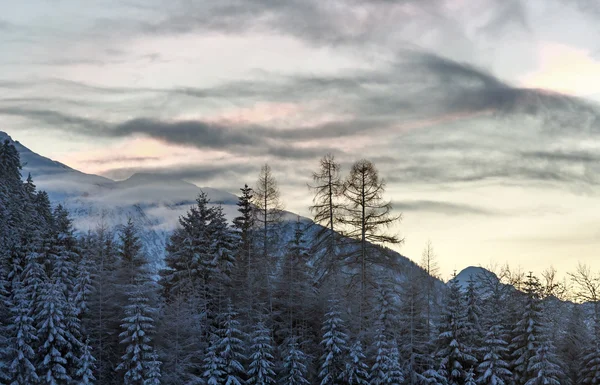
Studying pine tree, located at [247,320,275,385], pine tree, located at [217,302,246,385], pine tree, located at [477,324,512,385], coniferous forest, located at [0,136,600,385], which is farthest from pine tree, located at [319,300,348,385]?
pine tree, located at [477,324,512,385]

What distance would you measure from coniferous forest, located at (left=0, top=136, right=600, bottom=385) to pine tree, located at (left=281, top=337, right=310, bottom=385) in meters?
0.13

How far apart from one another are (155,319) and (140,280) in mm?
3945

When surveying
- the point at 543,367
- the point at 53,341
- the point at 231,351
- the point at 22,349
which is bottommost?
the point at 543,367

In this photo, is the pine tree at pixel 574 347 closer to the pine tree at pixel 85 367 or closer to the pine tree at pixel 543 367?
the pine tree at pixel 543 367

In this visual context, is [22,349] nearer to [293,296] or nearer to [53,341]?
[53,341]

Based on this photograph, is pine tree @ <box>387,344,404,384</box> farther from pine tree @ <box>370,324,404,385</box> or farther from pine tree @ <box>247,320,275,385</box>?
pine tree @ <box>247,320,275,385</box>

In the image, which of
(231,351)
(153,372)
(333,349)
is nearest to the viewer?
(153,372)

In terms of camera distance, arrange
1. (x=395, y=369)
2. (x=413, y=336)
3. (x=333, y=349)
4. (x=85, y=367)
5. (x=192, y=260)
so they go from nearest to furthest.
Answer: (x=85, y=367) < (x=395, y=369) < (x=333, y=349) < (x=413, y=336) < (x=192, y=260)

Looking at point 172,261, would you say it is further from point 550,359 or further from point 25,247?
point 550,359

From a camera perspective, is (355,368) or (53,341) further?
(355,368)

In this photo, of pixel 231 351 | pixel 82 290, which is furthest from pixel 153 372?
pixel 82 290

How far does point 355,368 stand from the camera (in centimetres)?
5809

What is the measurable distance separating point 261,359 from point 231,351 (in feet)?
8.72

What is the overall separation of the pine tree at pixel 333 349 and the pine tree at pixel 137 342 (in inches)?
593
